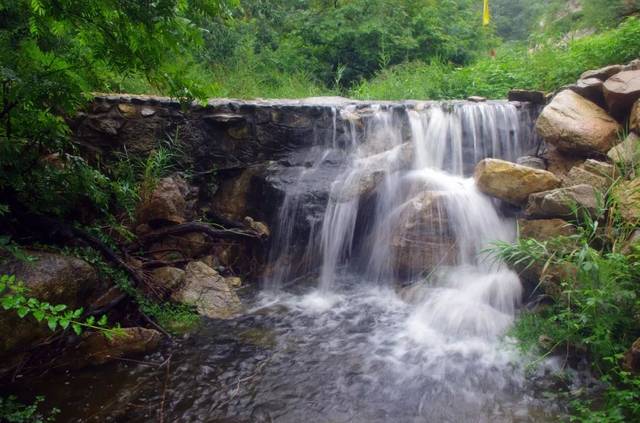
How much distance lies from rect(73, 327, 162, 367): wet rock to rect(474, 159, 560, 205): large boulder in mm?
4204

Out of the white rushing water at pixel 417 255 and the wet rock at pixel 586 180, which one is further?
the wet rock at pixel 586 180

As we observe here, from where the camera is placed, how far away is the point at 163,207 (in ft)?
18.6

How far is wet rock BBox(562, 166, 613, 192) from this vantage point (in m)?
4.57

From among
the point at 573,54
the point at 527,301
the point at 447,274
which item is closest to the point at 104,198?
the point at 447,274

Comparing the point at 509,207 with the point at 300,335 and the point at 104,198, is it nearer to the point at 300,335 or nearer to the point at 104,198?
the point at 300,335

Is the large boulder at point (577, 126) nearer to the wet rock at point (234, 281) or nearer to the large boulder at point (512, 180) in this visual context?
the large boulder at point (512, 180)

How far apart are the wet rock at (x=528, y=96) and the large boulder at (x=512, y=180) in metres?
2.47

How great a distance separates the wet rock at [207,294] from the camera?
504cm

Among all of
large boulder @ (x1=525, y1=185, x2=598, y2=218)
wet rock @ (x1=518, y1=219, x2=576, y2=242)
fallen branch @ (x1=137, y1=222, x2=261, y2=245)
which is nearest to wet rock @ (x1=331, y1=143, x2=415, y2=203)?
fallen branch @ (x1=137, y1=222, x2=261, y2=245)

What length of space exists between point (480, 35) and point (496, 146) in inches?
313

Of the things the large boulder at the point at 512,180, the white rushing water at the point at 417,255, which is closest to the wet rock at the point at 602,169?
the large boulder at the point at 512,180

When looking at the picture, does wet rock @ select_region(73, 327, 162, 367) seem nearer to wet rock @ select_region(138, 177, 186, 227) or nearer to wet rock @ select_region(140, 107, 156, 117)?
wet rock @ select_region(138, 177, 186, 227)

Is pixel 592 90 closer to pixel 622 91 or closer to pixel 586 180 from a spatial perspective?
pixel 622 91

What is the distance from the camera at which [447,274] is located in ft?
17.2
